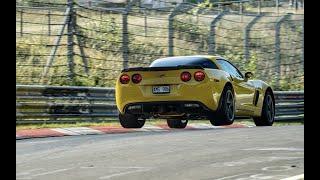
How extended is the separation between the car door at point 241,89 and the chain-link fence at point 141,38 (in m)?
0.25

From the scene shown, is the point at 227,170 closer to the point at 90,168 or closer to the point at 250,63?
the point at 90,168

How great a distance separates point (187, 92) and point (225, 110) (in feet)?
0.92

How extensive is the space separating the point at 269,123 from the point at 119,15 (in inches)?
46.4

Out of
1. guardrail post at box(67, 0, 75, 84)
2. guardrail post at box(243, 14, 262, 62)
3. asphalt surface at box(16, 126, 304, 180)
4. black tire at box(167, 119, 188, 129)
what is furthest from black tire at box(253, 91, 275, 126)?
asphalt surface at box(16, 126, 304, 180)

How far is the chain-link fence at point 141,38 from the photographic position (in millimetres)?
4340

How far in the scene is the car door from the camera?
161 inches

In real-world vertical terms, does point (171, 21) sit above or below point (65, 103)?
above

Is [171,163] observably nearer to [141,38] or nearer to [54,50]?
[141,38]

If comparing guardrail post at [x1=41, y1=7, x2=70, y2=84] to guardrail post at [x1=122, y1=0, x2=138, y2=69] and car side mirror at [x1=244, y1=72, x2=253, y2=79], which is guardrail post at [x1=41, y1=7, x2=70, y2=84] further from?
car side mirror at [x1=244, y1=72, x2=253, y2=79]

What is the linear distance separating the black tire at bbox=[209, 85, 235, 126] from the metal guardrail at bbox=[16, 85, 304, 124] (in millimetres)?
600

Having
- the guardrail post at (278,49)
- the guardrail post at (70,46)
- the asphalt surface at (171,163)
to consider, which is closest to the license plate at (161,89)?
the guardrail post at (70,46)

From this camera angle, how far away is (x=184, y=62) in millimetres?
4094

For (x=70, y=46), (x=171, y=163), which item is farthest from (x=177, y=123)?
(x=171, y=163)

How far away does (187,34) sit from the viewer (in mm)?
Result: 4578
